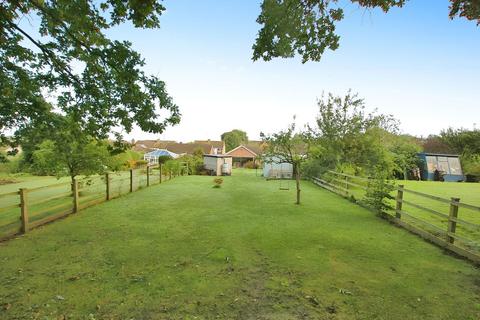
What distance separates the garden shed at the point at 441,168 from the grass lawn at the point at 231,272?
2217 cm

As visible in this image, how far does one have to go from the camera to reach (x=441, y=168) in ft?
84.5

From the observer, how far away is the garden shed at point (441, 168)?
25219 mm

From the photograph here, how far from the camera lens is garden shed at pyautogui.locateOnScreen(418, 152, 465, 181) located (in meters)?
25.2

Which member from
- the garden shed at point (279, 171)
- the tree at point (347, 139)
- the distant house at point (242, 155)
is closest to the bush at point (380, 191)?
the tree at point (347, 139)

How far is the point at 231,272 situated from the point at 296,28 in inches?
167

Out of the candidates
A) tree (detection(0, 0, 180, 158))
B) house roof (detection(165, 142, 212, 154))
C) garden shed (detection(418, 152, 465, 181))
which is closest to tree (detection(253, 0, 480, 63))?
tree (detection(0, 0, 180, 158))

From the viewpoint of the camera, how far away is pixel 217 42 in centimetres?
1230

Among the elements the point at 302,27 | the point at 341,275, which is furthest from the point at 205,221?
the point at 302,27

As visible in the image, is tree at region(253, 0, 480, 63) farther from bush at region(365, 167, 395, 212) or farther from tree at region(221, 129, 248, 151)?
tree at region(221, 129, 248, 151)

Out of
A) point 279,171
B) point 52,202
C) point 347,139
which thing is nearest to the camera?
point 52,202

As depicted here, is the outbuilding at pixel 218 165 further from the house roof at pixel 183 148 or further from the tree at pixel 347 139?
the house roof at pixel 183 148

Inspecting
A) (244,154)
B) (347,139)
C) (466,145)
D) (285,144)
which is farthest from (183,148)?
(285,144)

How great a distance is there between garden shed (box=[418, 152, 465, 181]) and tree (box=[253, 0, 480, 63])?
26.2 meters

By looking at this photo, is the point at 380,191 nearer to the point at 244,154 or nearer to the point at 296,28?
the point at 296,28
